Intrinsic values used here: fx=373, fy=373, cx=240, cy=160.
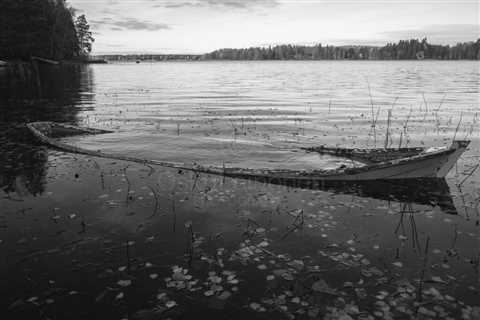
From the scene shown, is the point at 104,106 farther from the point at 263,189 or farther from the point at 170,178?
the point at 263,189

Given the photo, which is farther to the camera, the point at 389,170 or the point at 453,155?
the point at 389,170

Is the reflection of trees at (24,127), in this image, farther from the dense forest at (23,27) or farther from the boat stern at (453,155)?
the dense forest at (23,27)

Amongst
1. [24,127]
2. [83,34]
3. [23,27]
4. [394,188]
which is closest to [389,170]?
[394,188]

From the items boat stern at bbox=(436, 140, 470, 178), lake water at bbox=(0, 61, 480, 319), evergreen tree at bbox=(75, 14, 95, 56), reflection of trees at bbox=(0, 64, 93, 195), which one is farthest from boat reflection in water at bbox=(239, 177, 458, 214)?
evergreen tree at bbox=(75, 14, 95, 56)

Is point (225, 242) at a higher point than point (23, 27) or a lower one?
lower

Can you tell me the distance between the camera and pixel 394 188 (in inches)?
543

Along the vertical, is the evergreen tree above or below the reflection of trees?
above

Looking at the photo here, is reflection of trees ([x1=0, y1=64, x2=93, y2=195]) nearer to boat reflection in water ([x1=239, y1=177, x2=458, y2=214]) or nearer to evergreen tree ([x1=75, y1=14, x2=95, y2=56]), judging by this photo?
boat reflection in water ([x1=239, y1=177, x2=458, y2=214])

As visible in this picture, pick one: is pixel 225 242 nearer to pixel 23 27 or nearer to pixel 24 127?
pixel 24 127

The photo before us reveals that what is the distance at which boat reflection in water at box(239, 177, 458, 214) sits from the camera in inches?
506

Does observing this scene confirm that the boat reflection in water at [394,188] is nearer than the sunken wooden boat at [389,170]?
Yes

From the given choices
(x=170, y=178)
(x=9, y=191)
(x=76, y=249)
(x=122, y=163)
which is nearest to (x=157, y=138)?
(x=122, y=163)

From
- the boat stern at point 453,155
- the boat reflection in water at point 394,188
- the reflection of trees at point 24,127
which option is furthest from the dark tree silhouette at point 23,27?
the boat stern at point 453,155

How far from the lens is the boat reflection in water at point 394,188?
12.9 m
